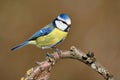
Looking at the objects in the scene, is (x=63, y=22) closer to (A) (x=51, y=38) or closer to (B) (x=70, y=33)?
(A) (x=51, y=38)

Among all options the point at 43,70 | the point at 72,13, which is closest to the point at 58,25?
the point at 43,70

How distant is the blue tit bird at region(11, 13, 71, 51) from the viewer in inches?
21.4

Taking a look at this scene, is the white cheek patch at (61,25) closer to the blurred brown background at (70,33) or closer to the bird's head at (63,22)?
the bird's head at (63,22)

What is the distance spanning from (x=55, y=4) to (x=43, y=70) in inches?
38.5

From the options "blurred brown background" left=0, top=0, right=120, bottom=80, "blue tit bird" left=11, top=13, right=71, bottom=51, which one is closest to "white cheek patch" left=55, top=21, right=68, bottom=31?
"blue tit bird" left=11, top=13, right=71, bottom=51

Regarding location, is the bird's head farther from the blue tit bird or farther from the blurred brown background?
the blurred brown background

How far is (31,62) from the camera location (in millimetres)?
1441

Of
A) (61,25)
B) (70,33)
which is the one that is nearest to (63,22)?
(61,25)

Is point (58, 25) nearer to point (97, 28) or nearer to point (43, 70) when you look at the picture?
point (43, 70)

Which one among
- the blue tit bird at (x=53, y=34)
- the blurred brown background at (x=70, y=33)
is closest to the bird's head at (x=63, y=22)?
the blue tit bird at (x=53, y=34)

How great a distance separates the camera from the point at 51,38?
54 centimetres

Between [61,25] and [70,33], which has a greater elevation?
[70,33]

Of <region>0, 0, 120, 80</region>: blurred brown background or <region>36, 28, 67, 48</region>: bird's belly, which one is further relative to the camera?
<region>0, 0, 120, 80</region>: blurred brown background

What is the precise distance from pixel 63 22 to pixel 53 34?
0.08 ft
